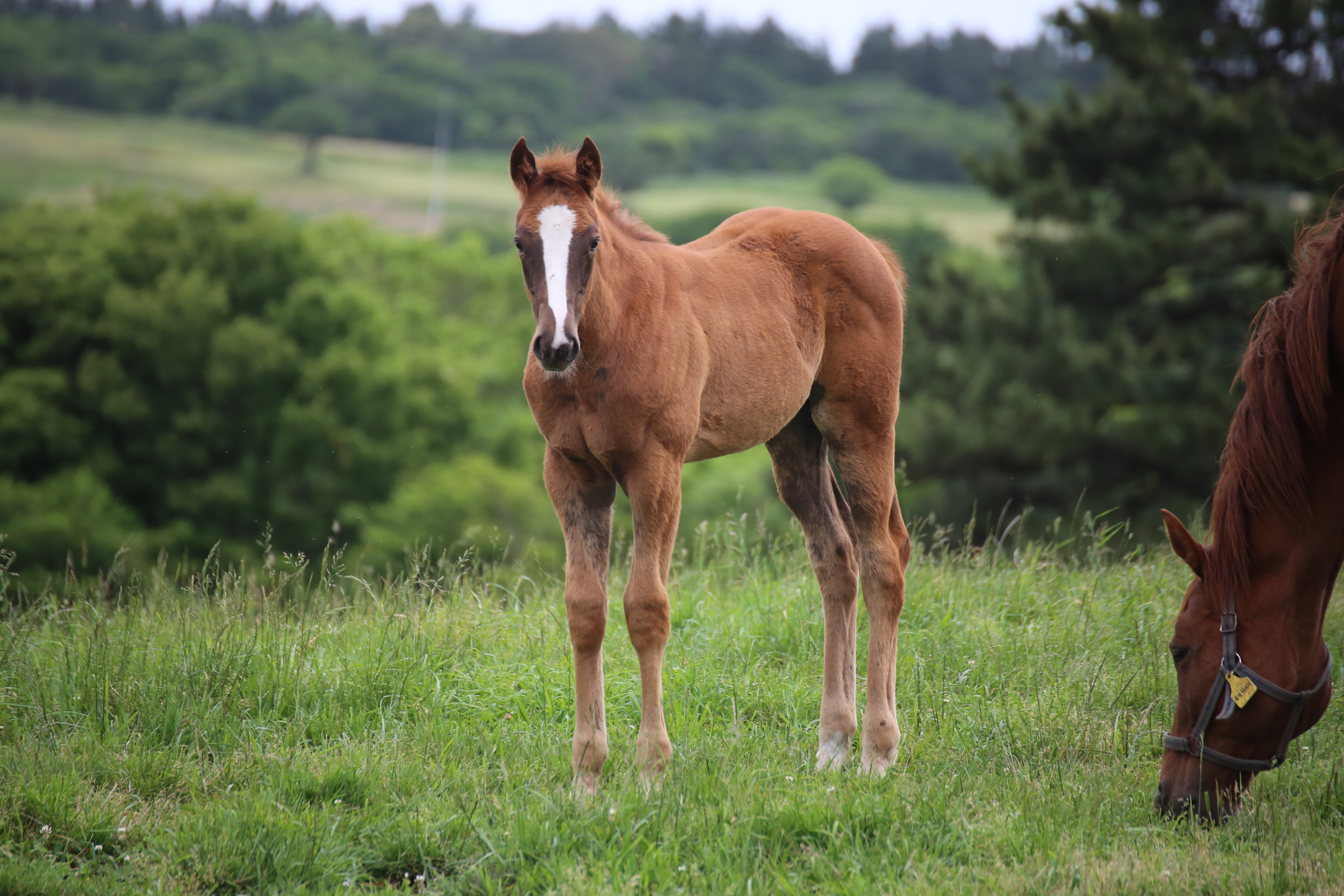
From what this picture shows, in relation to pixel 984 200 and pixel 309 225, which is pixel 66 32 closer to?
pixel 309 225

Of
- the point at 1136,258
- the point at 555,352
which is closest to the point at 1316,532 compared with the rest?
the point at 555,352

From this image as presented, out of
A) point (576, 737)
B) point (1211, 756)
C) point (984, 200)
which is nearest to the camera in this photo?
point (1211, 756)

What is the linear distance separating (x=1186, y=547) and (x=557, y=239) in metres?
2.51

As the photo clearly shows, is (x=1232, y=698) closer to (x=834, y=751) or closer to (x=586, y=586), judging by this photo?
(x=834, y=751)

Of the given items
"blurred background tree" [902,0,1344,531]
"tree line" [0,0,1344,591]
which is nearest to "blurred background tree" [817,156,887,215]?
"tree line" [0,0,1344,591]

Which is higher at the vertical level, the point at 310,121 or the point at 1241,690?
the point at 310,121

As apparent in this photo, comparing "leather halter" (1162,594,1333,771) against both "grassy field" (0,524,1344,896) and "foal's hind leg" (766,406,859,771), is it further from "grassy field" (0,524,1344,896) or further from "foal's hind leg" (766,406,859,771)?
"foal's hind leg" (766,406,859,771)

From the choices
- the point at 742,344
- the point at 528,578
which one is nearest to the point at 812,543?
the point at 742,344

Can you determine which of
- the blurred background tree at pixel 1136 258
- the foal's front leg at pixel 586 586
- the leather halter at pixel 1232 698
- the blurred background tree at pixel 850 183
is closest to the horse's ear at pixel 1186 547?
the leather halter at pixel 1232 698

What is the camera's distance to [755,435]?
404 cm

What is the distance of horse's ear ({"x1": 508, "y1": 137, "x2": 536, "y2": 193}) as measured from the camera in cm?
344

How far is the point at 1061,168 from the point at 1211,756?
15.0 metres

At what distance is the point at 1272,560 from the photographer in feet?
11.1

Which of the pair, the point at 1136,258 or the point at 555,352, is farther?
the point at 1136,258
